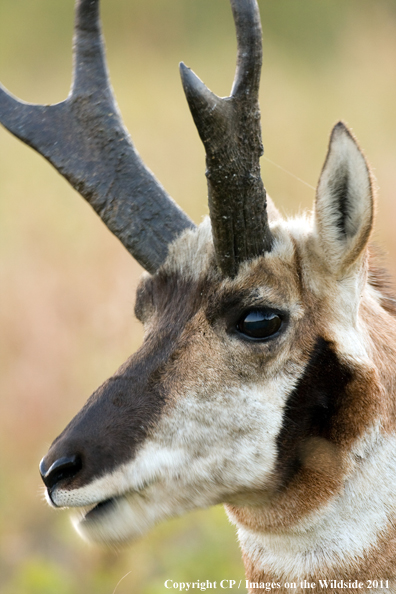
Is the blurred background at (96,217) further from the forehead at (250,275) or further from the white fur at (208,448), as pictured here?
the forehead at (250,275)

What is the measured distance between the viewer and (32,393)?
7770 mm

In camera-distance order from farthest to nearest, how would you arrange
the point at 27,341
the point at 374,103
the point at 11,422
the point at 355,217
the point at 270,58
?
the point at 270,58 < the point at 374,103 < the point at 27,341 < the point at 11,422 < the point at 355,217

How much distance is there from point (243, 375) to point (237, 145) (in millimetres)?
952

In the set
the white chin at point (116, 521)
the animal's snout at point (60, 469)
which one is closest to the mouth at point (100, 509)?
the white chin at point (116, 521)

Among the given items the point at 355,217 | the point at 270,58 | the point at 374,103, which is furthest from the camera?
the point at 270,58

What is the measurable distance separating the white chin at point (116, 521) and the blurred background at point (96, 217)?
164 millimetres

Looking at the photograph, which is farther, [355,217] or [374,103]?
[374,103]

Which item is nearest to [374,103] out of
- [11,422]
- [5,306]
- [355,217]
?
[5,306]

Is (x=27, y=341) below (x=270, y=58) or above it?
below

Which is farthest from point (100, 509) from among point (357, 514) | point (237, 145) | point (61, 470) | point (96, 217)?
point (96, 217)

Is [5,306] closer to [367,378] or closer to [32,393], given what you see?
[32,393]

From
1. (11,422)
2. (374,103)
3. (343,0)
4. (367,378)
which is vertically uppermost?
(343,0)

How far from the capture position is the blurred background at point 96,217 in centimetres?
576

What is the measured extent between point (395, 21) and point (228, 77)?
11.5 feet
